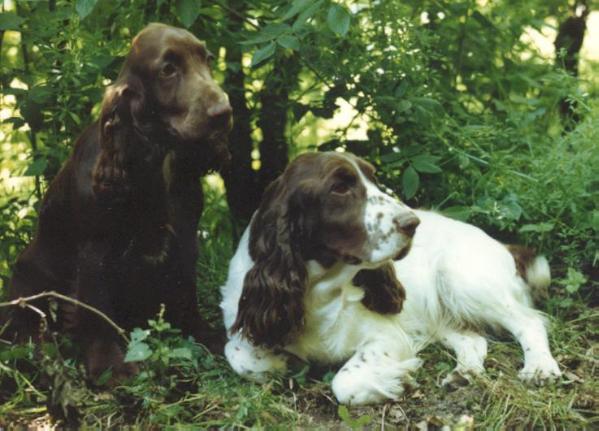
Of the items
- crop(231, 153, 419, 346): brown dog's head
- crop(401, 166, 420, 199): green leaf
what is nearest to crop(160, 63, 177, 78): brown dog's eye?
crop(231, 153, 419, 346): brown dog's head

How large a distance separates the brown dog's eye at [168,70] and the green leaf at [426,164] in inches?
54.3

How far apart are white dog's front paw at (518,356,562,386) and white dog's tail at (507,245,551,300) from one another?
572 mm

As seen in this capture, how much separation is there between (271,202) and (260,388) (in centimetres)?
68

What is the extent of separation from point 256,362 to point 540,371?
1.05 metres

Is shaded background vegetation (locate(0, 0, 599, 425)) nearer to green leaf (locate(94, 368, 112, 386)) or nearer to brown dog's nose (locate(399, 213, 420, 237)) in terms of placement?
→ green leaf (locate(94, 368, 112, 386))

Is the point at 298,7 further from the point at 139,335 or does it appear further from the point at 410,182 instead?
the point at 139,335

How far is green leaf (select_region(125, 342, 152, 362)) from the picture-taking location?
3301 millimetres

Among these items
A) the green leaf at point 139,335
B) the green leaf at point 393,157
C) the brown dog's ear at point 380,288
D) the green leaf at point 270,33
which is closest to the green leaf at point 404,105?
the green leaf at point 393,157

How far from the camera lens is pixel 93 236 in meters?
3.72

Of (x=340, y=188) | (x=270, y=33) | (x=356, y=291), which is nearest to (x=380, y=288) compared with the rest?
(x=356, y=291)

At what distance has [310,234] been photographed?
365 cm

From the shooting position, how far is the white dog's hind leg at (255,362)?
3.76 m

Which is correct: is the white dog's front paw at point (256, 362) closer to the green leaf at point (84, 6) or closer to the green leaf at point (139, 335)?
the green leaf at point (139, 335)

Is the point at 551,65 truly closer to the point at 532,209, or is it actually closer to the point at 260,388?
the point at 532,209
